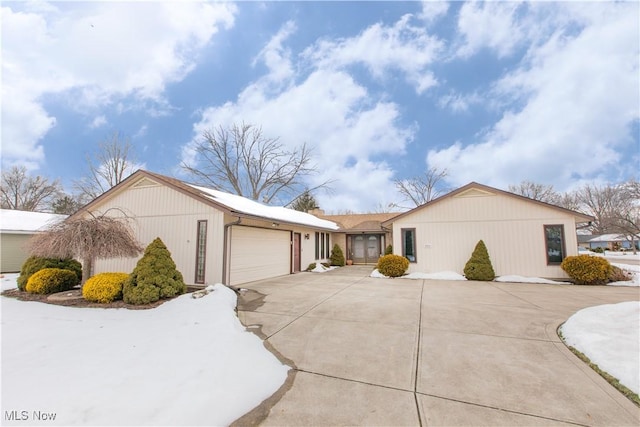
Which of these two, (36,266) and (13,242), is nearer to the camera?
(36,266)

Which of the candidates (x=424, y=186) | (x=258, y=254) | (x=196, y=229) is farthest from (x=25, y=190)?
(x=424, y=186)

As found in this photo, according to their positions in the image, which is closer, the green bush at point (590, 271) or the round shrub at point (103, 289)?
the round shrub at point (103, 289)

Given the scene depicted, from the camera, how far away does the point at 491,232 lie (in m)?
11.9

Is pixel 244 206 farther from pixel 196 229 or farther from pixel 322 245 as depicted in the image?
pixel 322 245

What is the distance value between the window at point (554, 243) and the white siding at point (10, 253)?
25492mm

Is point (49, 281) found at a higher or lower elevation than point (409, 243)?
lower

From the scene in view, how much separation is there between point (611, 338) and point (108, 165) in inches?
1190

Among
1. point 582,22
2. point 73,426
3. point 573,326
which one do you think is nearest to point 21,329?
point 73,426

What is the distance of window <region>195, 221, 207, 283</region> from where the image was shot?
9.30m

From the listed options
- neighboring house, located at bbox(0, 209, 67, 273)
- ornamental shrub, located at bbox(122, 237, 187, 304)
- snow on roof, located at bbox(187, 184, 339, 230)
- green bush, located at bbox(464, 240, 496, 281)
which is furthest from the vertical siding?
green bush, located at bbox(464, 240, 496, 281)

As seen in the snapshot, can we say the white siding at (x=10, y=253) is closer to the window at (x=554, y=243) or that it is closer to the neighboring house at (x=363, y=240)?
the neighboring house at (x=363, y=240)

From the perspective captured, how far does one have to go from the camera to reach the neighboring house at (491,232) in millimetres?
11211

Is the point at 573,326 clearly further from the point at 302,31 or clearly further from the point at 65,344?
the point at 302,31

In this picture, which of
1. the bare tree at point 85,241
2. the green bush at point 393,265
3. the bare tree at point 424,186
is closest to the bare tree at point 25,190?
the bare tree at point 85,241
